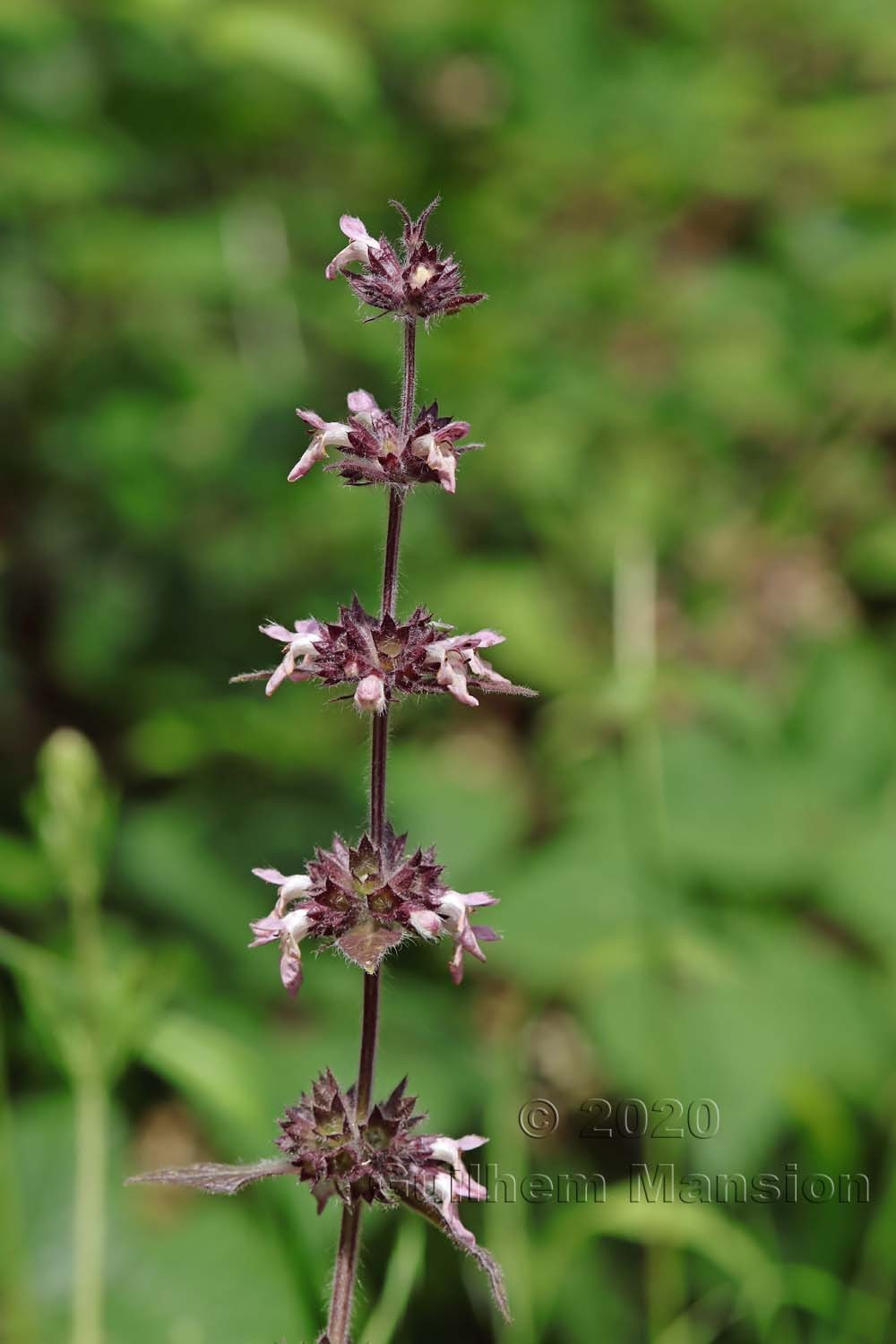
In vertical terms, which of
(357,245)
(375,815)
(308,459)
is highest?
(357,245)

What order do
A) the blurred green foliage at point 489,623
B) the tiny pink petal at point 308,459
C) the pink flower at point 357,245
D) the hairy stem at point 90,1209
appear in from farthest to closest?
the blurred green foliage at point 489,623
the hairy stem at point 90,1209
the pink flower at point 357,245
the tiny pink petal at point 308,459

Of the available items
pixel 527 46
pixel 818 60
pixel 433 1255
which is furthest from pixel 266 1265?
pixel 818 60

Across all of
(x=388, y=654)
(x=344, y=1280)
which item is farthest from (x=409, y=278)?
(x=344, y=1280)

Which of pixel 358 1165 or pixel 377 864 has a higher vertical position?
pixel 377 864

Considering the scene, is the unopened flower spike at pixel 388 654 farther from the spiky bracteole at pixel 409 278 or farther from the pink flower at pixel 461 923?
the spiky bracteole at pixel 409 278

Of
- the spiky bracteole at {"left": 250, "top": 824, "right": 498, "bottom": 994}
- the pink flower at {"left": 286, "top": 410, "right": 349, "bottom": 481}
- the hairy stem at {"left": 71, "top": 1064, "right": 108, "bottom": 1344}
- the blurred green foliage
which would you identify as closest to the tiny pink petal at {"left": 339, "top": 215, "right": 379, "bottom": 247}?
the pink flower at {"left": 286, "top": 410, "right": 349, "bottom": 481}

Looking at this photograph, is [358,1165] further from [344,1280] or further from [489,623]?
[489,623]

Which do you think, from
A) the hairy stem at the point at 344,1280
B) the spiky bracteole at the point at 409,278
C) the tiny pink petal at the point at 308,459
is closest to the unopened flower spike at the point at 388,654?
the tiny pink petal at the point at 308,459
